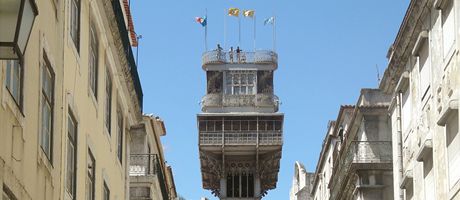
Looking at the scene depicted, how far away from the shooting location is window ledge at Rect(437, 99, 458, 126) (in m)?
23.2

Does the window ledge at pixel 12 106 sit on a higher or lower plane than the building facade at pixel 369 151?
lower

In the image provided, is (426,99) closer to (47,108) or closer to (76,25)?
(76,25)

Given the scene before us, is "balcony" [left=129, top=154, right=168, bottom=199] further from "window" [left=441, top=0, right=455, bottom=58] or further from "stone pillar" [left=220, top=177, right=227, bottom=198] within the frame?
"stone pillar" [left=220, top=177, right=227, bottom=198]

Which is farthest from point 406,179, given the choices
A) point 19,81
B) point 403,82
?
point 19,81

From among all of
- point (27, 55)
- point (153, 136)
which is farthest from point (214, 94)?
point (27, 55)

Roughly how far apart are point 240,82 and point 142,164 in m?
86.0

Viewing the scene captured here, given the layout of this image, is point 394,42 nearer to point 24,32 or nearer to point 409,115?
point 409,115

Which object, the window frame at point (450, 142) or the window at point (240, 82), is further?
the window at point (240, 82)

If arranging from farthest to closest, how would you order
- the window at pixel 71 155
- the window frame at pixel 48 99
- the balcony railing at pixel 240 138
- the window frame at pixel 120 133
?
1. the balcony railing at pixel 240 138
2. the window frame at pixel 120 133
3. the window at pixel 71 155
4. the window frame at pixel 48 99

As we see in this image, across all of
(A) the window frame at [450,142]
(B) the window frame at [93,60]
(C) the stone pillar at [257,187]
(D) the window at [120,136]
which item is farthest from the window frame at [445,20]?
(C) the stone pillar at [257,187]

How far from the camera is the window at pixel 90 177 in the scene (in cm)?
2309

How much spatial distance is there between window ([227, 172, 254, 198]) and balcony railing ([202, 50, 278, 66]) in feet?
42.0

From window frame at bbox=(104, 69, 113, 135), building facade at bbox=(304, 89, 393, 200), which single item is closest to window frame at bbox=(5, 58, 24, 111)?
window frame at bbox=(104, 69, 113, 135)

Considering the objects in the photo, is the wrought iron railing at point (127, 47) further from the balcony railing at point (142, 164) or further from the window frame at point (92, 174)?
the balcony railing at point (142, 164)
